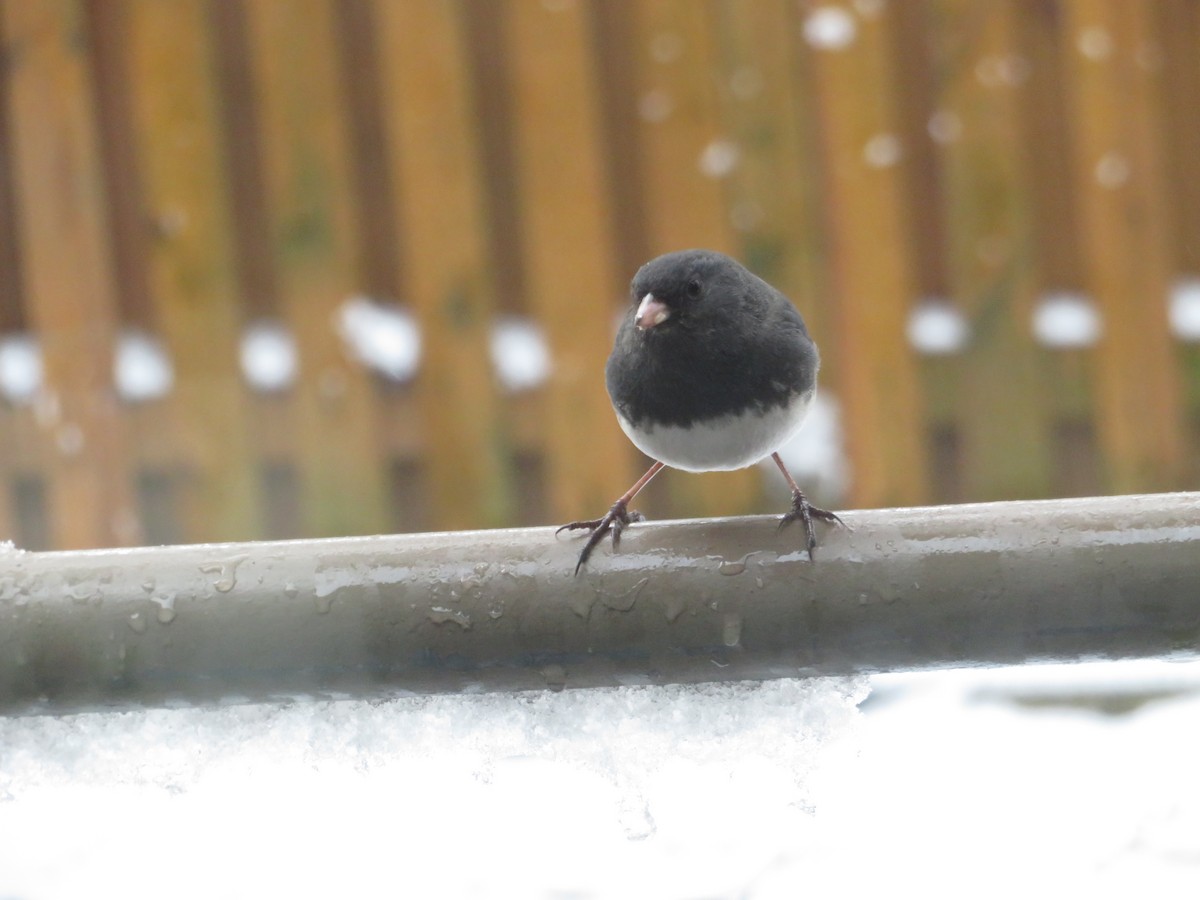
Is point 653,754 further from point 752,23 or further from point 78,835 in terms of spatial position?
point 752,23

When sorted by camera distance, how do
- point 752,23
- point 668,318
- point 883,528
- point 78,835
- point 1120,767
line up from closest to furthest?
point 883,528 → point 78,835 → point 668,318 → point 1120,767 → point 752,23

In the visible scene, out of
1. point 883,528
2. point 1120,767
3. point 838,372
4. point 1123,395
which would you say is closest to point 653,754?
point 883,528

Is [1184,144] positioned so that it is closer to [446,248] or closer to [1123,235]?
[1123,235]

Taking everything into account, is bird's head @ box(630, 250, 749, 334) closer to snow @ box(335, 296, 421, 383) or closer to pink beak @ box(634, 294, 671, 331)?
pink beak @ box(634, 294, 671, 331)

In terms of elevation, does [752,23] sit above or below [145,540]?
above

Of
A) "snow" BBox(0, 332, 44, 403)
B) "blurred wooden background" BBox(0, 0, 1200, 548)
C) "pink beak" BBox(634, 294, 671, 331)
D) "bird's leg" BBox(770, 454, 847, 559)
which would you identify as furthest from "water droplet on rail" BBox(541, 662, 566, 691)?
"snow" BBox(0, 332, 44, 403)
